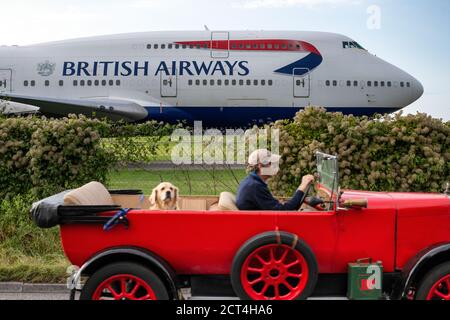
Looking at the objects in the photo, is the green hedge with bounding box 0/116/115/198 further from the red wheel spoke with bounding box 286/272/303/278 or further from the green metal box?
the green metal box

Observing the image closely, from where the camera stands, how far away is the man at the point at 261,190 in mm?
4281

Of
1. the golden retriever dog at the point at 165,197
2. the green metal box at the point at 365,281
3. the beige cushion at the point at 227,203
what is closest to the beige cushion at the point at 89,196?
the golden retriever dog at the point at 165,197

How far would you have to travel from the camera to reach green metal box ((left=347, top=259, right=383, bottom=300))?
3.92m

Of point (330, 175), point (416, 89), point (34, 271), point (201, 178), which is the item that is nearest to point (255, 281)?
point (330, 175)

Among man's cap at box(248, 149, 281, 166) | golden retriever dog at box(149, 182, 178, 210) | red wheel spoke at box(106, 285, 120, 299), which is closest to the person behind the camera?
red wheel spoke at box(106, 285, 120, 299)

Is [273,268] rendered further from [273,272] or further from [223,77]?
[223,77]

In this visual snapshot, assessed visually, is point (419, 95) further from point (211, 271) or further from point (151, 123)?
point (211, 271)

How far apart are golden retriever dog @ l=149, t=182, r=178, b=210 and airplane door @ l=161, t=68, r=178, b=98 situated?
58.8 feet

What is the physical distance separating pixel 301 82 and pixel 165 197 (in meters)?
18.4

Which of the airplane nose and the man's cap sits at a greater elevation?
the airplane nose

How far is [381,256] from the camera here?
4.05 metres

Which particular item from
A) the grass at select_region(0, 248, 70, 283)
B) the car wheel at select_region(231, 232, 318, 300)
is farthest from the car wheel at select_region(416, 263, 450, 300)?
the grass at select_region(0, 248, 70, 283)
